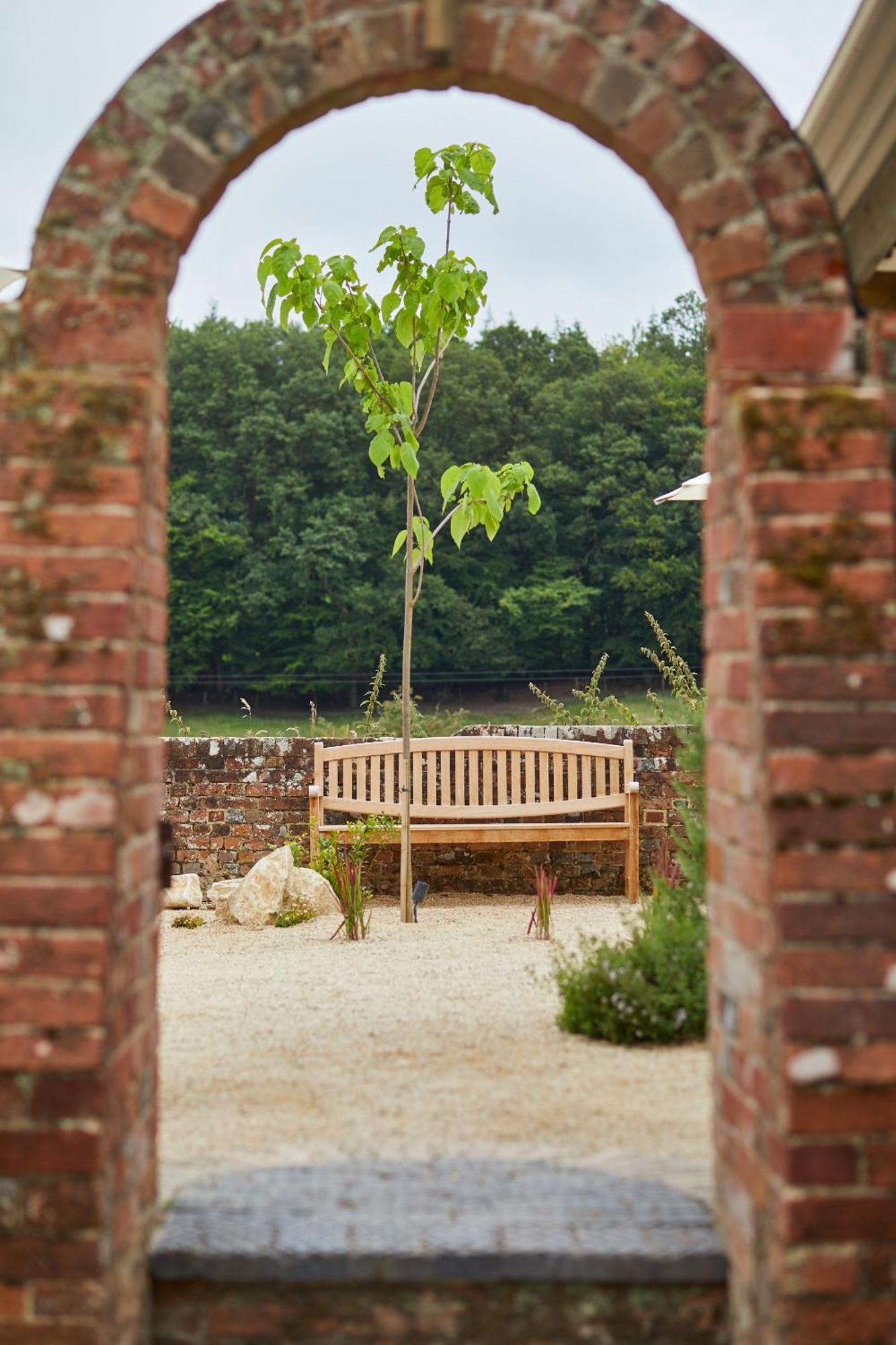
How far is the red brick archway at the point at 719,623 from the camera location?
194 cm

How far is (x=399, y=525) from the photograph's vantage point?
1268 inches

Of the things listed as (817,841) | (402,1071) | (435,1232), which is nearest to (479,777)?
(402,1071)

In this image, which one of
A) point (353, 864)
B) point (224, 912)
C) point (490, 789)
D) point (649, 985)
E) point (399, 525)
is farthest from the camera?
point (399, 525)

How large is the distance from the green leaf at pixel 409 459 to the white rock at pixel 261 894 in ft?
7.81

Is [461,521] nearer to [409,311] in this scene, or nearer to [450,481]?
[450,481]

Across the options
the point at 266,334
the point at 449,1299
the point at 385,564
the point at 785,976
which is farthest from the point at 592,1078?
the point at 266,334

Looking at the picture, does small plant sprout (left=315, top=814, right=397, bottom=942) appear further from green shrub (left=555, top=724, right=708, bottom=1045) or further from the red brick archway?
the red brick archway

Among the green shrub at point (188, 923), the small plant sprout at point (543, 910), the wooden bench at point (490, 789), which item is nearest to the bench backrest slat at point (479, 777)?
the wooden bench at point (490, 789)

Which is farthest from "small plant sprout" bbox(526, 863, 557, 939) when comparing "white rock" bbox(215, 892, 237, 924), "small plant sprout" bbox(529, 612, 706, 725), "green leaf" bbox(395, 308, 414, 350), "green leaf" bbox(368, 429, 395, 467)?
"green leaf" bbox(395, 308, 414, 350)

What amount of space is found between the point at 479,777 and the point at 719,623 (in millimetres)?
5557

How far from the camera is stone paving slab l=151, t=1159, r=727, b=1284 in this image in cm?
213

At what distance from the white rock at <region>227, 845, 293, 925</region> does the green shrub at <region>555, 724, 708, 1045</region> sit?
104 inches

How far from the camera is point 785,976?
1.93 meters

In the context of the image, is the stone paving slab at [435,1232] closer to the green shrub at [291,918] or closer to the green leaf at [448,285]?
the green shrub at [291,918]
